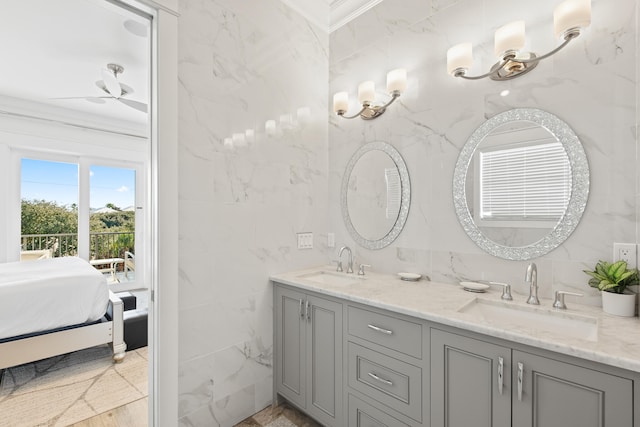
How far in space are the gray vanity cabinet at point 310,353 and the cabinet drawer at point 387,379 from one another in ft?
0.37

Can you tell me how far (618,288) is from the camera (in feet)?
4.14

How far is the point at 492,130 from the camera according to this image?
167 centimetres

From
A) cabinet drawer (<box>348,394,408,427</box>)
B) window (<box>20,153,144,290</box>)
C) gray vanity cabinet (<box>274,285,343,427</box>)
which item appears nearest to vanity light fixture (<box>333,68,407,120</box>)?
gray vanity cabinet (<box>274,285,343,427</box>)

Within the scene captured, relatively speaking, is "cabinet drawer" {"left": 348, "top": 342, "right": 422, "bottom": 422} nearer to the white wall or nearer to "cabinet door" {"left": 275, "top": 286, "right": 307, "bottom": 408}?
"cabinet door" {"left": 275, "top": 286, "right": 307, "bottom": 408}

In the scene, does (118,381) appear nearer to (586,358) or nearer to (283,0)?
(586,358)

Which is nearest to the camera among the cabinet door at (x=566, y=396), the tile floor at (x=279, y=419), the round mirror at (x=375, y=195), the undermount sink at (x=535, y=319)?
the cabinet door at (x=566, y=396)

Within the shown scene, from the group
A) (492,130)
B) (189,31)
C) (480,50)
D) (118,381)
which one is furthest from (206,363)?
(480,50)

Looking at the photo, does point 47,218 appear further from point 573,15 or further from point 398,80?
point 573,15

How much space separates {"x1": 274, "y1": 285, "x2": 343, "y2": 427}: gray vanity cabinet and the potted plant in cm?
118

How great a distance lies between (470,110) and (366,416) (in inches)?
69.8

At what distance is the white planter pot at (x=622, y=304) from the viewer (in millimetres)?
1235

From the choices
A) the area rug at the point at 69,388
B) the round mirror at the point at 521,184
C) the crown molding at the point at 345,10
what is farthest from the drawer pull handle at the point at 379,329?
the crown molding at the point at 345,10

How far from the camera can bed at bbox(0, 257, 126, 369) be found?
2291 millimetres

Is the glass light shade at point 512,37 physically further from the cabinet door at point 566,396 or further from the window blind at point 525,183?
the cabinet door at point 566,396
